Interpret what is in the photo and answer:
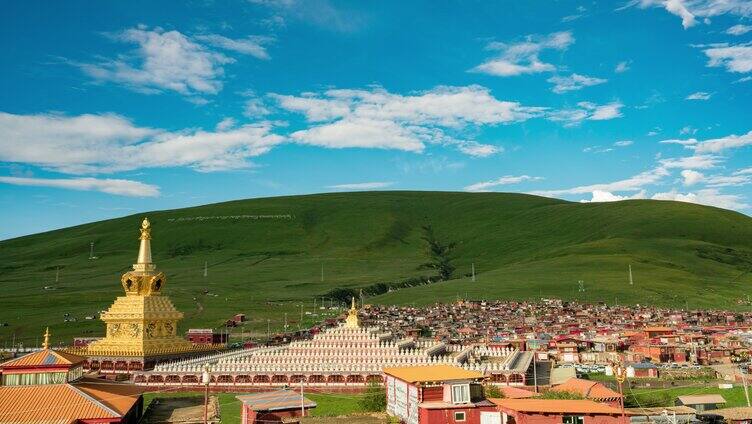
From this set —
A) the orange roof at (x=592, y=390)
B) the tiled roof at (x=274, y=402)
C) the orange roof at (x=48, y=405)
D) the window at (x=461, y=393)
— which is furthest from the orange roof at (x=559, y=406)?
the orange roof at (x=48, y=405)

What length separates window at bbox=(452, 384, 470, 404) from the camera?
33219 mm

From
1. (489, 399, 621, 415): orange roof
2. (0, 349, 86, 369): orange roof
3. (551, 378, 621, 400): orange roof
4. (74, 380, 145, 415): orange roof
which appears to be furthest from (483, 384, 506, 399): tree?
(0, 349, 86, 369): orange roof

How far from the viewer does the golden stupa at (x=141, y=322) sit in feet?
176

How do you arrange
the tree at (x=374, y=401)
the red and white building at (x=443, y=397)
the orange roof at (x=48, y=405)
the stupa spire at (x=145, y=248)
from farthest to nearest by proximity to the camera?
the stupa spire at (x=145, y=248) < the tree at (x=374, y=401) < the red and white building at (x=443, y=397) < the orange roof at (x=48, y=405)

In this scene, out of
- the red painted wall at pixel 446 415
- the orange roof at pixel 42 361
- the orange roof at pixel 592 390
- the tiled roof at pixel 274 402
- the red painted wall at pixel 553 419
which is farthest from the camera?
the orange roof at pixel 592 390

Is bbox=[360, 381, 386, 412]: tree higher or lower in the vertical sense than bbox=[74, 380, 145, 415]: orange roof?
lower

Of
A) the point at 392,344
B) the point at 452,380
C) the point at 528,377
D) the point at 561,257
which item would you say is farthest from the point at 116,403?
the point at 561,257

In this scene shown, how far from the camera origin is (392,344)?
2183 inches

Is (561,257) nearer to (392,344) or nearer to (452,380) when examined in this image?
(392,344)

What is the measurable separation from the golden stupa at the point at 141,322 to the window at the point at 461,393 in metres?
29.3

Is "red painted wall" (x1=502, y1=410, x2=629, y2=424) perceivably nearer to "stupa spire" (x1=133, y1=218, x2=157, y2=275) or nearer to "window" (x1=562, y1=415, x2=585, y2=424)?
"window" (x1=562, y1=415, x2=585, y2=424)

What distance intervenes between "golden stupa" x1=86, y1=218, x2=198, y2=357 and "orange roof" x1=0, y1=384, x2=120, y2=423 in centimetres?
2069

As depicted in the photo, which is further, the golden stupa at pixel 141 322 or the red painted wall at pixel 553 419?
the golden stupa at pixel 141 322

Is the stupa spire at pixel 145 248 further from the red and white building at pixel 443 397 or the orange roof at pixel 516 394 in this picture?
the orange roof at pixel 516 394
